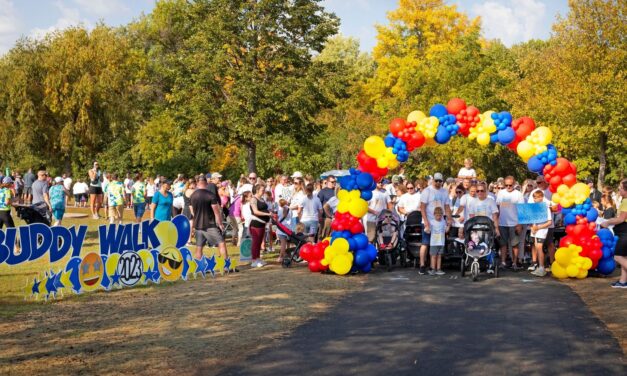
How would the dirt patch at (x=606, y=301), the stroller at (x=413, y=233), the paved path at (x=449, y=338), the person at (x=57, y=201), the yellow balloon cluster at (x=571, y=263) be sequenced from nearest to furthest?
the paved path at (x=449, y=338) < the dirt patch at (x=606, y=301) < the yellow balloon cluster at (x=571, y=263) < the stroller at (x=413, y=233) < the person at (x=57, y=201)

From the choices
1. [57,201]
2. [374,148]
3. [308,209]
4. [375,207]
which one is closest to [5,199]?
[57,201]

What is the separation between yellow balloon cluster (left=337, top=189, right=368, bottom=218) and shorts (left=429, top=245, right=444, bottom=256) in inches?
59.3

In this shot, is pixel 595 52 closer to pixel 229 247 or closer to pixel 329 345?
pixel 229 247

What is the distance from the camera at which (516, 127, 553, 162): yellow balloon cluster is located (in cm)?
1552

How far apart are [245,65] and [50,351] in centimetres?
3149

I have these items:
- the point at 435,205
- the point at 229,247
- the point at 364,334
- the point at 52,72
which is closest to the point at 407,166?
the point at 52,72

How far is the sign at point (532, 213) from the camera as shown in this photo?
15.4 metres

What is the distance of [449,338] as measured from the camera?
29.1 ft

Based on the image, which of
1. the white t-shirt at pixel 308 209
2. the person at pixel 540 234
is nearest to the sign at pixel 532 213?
the person at pixel 540 234

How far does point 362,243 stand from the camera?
49.5 ft

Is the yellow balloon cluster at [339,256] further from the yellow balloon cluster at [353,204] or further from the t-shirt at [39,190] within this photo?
the t-shirt at [39,190]

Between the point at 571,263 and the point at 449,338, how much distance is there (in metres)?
6.60

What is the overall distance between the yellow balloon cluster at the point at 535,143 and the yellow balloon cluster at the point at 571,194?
0.91 meters

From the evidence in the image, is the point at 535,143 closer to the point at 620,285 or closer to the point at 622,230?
the point at 622,230
